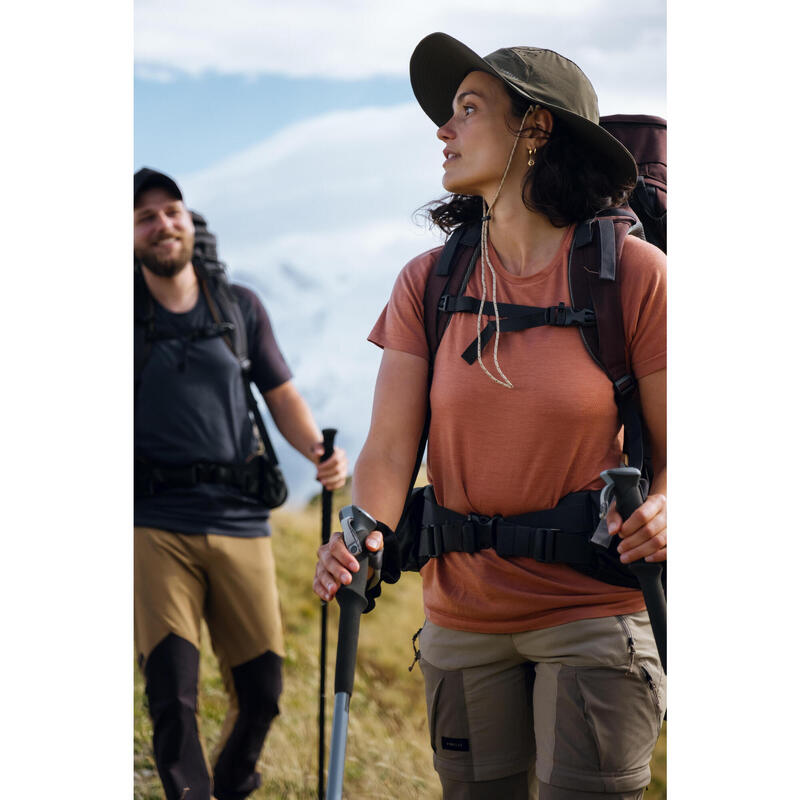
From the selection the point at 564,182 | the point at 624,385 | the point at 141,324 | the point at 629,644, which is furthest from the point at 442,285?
the point at 141,324

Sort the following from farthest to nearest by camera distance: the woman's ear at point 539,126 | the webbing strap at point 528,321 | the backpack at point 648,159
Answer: the backpack at point 648,159 → the woman's ear at point 539,126 → the webbing strap at point 528,321

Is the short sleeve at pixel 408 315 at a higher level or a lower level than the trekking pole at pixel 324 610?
higher

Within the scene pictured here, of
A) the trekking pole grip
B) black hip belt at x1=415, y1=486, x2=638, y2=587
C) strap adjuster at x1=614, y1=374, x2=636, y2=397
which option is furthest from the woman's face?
the trekking pole grip

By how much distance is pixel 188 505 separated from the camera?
3498 millimetres

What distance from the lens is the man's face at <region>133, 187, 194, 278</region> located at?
3740 millimetres

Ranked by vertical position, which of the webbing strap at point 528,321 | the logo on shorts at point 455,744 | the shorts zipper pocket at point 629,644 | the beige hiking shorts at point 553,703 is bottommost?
the logo on shorts at point 455,744

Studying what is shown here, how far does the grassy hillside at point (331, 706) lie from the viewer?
357cm

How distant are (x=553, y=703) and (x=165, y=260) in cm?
237

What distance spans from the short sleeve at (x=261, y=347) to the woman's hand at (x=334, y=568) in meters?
1.94

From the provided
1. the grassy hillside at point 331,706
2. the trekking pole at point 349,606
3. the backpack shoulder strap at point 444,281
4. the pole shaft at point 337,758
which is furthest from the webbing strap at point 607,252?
the grassy hillside at point 331,706

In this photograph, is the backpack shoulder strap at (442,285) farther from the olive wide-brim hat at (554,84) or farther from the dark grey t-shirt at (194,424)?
the dark grey t-shirt at (194,424)

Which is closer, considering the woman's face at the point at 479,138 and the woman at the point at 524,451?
the woman at the point at 524,451

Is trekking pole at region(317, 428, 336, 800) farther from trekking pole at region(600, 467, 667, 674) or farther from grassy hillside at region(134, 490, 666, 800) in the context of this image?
trekking pole at region(600, 467, 667, 674)
